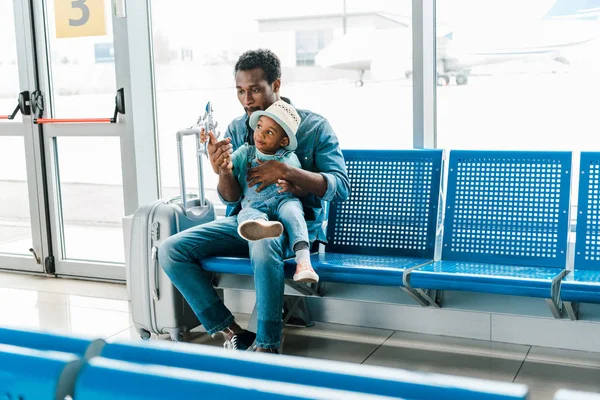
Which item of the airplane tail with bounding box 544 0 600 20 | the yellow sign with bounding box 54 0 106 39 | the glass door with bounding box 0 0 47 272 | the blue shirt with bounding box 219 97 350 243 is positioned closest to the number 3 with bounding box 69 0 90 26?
the yellow sign with bounding box 54 0 106 39

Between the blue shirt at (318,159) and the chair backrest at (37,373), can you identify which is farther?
the blue shirt at (318,159)

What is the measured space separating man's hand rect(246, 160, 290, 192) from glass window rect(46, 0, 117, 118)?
5.45ft

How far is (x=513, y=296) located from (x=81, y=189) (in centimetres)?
290

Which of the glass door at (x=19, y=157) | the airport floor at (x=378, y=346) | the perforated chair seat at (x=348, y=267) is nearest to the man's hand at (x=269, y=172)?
the perforated chair seat at (x=348, y=267)

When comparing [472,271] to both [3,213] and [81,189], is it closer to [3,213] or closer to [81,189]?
[81,189]

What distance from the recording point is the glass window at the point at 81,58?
4.45 meters

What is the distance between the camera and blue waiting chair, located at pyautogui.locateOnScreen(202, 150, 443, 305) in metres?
3.31

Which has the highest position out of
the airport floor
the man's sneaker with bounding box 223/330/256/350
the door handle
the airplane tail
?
the airplane tail

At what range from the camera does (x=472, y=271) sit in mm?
2914

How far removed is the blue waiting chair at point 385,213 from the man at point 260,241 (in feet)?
0.35

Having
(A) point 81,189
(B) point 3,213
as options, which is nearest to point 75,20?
(A) point 81,189

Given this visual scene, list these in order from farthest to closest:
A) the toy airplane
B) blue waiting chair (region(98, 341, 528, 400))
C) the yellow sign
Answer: the yellow sign → the toy airplane → blue waiting chair (region(98, 341, 528, 400))

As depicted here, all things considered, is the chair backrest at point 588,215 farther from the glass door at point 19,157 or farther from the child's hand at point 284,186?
the glass door at point 19,157

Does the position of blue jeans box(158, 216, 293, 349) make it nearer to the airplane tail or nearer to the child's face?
the child's face
